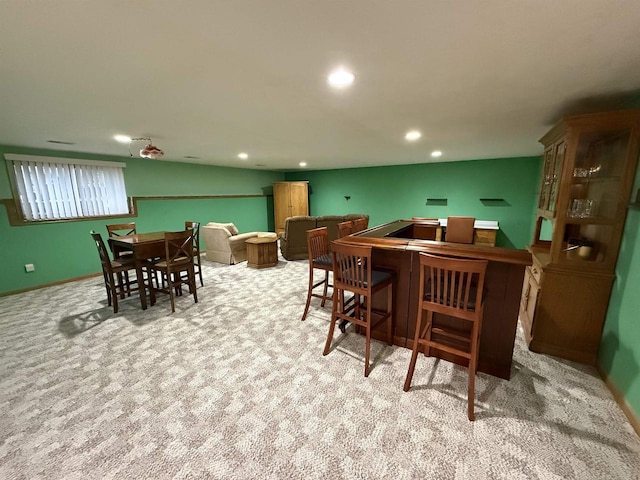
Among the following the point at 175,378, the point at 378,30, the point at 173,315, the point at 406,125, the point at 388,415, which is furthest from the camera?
the point at 173,315

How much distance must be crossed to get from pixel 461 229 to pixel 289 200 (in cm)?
483

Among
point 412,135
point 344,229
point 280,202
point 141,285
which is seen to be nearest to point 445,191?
point 412,135

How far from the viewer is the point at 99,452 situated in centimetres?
145

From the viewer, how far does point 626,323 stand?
5.78ft

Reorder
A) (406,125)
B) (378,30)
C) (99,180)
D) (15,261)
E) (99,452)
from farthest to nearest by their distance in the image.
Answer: (99,180)
(15,261)
(406,125)
(99,452)
(378,30)

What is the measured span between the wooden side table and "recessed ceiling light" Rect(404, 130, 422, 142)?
9.90 feet

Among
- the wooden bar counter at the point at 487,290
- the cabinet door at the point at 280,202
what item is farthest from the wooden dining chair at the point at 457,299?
the cabinet door at the point at 280,202

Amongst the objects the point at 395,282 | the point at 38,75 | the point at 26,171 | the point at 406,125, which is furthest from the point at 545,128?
the point at 26,171

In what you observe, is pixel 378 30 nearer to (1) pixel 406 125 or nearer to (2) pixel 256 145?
(1) pixel 406 125

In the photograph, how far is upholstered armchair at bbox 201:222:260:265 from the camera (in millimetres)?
5086

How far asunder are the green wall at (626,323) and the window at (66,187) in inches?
268

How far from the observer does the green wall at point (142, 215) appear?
3.71m

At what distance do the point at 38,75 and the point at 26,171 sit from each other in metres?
3.62

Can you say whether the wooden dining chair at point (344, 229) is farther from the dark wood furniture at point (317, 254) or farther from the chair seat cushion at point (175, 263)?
the chair seat cushion at point (175, 263)
